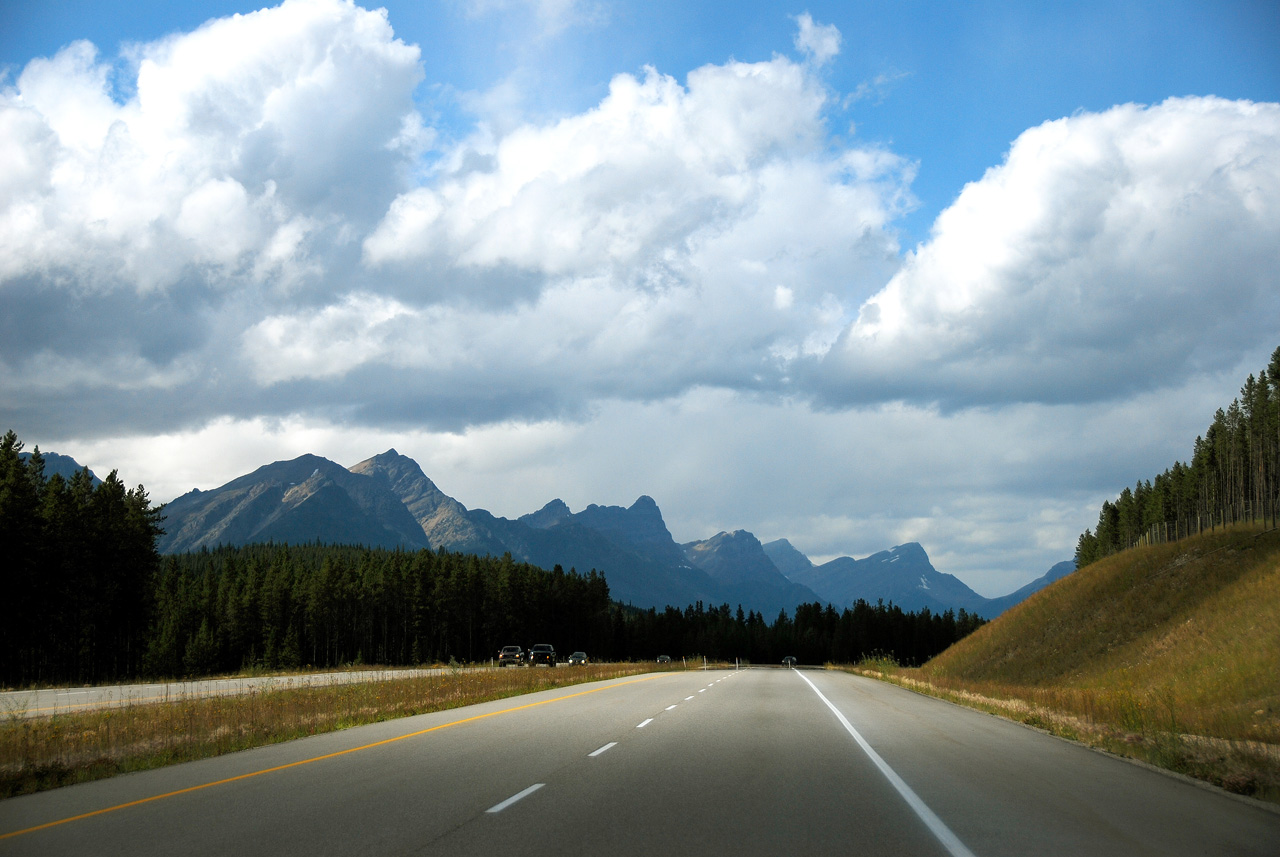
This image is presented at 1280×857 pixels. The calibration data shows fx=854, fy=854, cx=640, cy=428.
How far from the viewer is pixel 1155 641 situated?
50.5 meters

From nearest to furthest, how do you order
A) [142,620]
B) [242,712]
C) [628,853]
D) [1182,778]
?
[628,853]
[1182,778]
[242,712]
[142,620]

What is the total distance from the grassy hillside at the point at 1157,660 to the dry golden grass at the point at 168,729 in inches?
617

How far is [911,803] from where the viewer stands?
9.27 metres

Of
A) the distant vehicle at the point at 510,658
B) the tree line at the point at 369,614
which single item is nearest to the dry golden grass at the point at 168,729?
the distant vehicle at the point at 510,658

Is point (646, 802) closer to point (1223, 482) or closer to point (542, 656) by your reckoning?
point (542, 656)

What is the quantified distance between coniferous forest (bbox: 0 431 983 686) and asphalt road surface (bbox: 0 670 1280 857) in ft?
129

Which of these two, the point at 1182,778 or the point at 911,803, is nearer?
the point at 911,803

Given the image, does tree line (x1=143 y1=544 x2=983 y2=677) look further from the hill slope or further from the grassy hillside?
the grassy hillside

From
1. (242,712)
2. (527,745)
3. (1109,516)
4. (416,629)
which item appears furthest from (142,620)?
(1109,516)

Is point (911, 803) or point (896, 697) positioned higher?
point (911, 803)

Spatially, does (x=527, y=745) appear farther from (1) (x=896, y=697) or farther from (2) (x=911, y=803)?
(1) (x=896, y=697)

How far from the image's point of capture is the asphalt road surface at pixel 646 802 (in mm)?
7336

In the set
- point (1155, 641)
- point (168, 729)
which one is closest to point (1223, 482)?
point (1155, 641)

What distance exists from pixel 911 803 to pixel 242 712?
1664 cm
